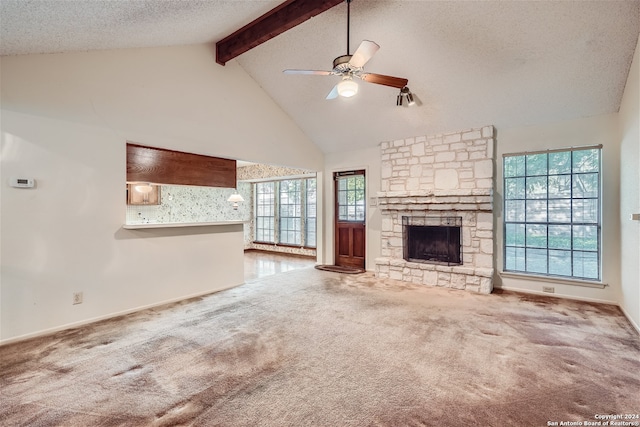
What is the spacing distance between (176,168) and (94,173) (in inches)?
39.1

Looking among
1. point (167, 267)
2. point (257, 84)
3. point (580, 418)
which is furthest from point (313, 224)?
point (580, 418)

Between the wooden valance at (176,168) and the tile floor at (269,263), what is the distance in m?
1.90

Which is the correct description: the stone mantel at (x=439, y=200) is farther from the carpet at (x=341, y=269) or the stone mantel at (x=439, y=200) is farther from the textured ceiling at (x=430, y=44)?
the carpet at (x=341, y=269)

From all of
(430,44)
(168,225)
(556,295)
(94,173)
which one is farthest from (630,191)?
(94,173)

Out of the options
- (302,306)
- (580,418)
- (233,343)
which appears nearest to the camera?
(580,418)

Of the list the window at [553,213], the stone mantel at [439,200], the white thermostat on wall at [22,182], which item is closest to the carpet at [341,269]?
the stone mantel at [439,200]

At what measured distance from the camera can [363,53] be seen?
8.60 feet

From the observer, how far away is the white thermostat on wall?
9.14 ft

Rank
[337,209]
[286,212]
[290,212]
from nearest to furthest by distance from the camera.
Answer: [337,209], [290,212], [286,212]

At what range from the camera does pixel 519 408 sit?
190 cm

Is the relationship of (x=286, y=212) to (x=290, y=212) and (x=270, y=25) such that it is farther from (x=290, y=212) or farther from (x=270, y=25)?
(x=270, y=25)

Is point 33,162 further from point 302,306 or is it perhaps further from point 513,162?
point 513,162

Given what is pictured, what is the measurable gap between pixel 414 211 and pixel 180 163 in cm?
383

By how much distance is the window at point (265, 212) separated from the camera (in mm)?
9023
